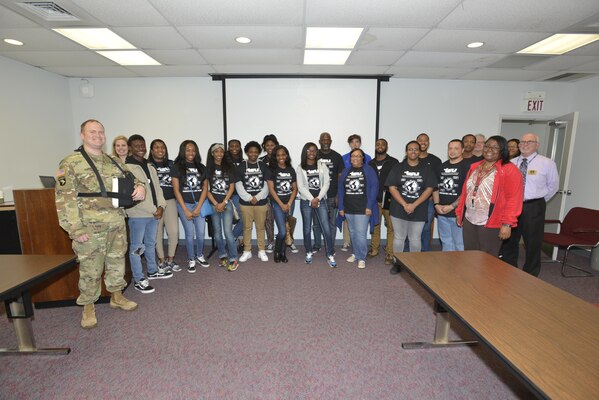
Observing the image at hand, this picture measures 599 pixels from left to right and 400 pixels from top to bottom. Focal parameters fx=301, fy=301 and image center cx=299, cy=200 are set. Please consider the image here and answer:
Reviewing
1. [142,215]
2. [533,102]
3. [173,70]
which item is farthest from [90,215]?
[533,102]

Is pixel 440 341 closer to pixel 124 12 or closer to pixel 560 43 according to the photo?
pixel 560 43

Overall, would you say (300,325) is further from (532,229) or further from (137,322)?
(532,229)

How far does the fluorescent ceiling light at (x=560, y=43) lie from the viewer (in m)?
3.15

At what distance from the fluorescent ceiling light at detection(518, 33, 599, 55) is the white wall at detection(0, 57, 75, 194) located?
640cm

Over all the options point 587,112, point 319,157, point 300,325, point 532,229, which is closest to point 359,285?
point 300,325

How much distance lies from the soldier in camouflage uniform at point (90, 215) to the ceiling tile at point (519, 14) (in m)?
3.22

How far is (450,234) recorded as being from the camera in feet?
11.7

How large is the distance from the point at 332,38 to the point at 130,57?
8.63 ft

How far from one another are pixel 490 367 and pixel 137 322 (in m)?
2.84

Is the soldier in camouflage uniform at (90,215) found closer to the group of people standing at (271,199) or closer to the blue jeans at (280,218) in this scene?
the group of people standing at (271,199)

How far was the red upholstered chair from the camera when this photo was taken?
146 inches

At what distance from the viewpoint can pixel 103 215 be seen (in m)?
2.49

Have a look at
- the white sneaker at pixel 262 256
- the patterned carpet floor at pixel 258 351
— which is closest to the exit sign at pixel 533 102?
the patterned carpet floor at pixel 258 351

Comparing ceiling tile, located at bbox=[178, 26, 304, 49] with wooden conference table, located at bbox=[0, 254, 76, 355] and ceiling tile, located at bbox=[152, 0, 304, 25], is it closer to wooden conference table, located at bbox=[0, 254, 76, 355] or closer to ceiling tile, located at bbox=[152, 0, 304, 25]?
ceiling tile, located at bbox=[152, 0, 304, 25]
